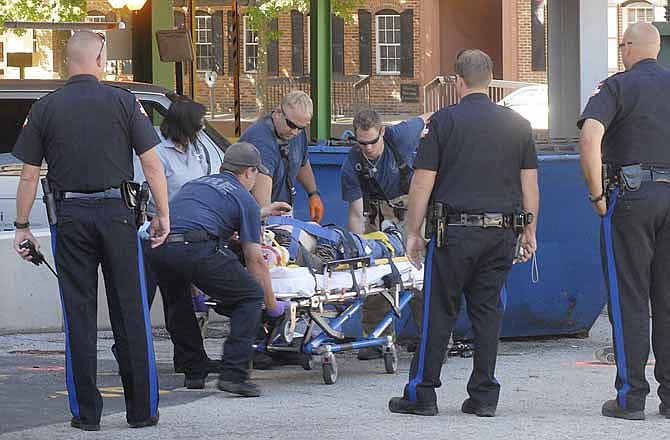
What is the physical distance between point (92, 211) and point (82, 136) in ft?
1.15

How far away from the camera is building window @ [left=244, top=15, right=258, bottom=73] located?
54.4 ft

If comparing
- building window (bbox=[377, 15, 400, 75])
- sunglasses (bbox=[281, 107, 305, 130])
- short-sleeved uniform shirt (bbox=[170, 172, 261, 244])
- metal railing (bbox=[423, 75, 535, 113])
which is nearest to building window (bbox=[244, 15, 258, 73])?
building window (bbox=[377, 15, 400, 75])

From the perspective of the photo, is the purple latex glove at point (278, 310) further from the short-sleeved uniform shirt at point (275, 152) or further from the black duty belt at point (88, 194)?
the black duty belt at point (88, 194)

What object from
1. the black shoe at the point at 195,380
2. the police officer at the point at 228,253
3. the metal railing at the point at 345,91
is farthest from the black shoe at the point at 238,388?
the metal railing at the point at 345,91

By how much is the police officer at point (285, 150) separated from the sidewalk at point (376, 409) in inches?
43.9

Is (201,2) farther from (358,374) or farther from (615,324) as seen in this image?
(615,324)

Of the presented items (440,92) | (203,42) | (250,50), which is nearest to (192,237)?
(440,92)

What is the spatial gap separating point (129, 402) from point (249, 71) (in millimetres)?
10030

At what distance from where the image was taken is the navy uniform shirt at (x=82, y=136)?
22.2ft

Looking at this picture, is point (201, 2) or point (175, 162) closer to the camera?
point (175, 162)

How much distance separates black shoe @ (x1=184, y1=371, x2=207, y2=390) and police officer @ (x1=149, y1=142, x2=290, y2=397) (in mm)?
382

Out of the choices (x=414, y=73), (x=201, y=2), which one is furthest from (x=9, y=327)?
(x=201, y=2)

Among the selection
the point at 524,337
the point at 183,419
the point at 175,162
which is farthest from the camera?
the point at 524,337

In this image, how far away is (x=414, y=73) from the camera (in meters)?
13.1
